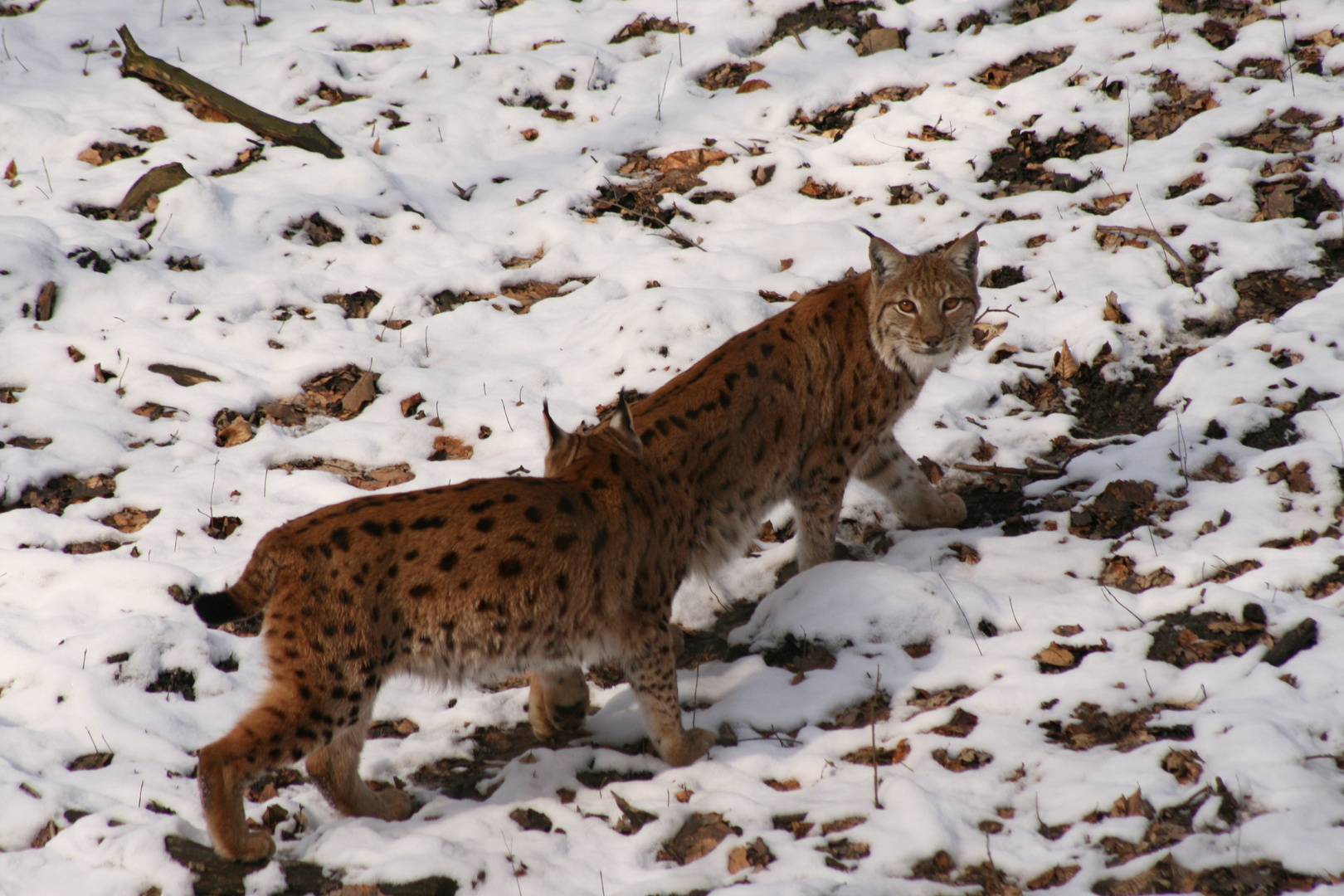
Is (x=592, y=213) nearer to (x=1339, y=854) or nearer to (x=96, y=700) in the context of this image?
(x=96, y=700)

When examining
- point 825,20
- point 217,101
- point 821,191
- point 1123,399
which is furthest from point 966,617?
point 217,101

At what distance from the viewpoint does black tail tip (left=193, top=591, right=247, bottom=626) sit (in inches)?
151

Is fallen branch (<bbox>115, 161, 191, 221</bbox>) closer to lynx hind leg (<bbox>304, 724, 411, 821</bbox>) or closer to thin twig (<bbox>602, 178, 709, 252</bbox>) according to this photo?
thin twig (<bbox>602, 178, 709, 252</bbox>)

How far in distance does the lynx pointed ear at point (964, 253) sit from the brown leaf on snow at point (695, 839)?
3354 millimetres

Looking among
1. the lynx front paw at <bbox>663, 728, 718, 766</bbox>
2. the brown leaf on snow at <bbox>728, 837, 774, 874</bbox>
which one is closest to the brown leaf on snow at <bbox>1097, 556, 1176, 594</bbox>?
the lynx front paw at <bbox>663, 728, 718, 766</bbox>

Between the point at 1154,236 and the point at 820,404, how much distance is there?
3.43 metres

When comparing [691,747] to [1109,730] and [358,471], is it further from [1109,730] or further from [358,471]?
[358,471]

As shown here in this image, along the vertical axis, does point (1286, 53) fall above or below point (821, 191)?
above

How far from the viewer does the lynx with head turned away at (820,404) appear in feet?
17.4

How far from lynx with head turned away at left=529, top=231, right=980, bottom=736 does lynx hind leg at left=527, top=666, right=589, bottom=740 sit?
2.82 feet

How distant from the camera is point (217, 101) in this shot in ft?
30.0

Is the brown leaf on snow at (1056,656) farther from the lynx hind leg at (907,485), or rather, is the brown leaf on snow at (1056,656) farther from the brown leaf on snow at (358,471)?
the brown leaf on snow at (358,471)

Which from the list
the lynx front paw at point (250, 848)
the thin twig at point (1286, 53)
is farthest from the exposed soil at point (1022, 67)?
the lynx front paw at point (250, 848)

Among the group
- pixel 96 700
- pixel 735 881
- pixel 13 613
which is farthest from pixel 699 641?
pixel 13 613
